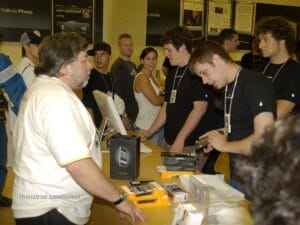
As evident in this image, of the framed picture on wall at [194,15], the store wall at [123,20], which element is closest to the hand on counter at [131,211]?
the store wall at [123,20]

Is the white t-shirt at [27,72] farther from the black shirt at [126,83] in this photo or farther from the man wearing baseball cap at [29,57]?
the black shirt at [126,83]

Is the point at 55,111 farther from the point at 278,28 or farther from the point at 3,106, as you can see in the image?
the point at 3,106

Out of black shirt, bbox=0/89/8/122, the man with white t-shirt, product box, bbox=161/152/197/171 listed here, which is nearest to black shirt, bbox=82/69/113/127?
black shirt, bbox=0/89/8/122

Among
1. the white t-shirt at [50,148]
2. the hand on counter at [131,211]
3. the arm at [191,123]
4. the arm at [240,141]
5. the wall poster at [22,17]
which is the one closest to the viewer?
the white t-shirt at [50,148]

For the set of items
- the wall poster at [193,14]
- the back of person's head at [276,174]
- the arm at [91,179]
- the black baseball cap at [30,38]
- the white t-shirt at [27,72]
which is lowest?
the arm at [91,179]

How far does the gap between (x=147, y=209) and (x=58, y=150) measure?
1.62 feet

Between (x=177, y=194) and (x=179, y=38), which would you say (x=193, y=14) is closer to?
(x=179, y=38)

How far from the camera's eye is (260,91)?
1.73 m

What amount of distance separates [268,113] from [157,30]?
4.27m

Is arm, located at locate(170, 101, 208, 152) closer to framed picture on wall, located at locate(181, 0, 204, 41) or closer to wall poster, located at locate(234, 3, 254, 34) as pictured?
framed picture on wall, located at locate(181, 0, 204, 41)

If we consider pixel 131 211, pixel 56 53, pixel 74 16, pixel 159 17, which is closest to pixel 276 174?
pixel 131 211

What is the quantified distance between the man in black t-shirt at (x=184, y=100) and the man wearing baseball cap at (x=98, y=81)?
2.84 feet

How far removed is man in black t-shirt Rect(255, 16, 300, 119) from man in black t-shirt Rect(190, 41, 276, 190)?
0.67 m

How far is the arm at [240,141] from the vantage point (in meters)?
1.71
